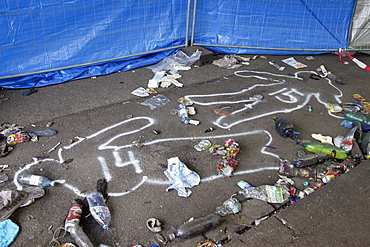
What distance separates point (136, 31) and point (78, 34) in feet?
3.62

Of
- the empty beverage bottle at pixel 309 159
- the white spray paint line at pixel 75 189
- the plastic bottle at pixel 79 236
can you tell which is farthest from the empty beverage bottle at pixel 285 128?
the plastic bottle at pixel 79 236

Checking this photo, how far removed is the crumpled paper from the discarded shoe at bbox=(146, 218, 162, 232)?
46 centimetres

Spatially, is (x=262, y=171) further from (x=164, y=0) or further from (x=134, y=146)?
(x=164, y=0)

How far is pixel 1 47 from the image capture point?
5160 millimetres

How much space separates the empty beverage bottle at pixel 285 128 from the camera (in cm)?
456

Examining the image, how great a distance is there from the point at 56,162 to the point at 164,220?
1.57 metres

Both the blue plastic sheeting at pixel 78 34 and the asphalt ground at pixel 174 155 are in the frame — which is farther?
the blue plastic sheeting at pixel 78 34

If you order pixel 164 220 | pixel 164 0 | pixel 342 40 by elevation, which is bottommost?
pixel 164 220

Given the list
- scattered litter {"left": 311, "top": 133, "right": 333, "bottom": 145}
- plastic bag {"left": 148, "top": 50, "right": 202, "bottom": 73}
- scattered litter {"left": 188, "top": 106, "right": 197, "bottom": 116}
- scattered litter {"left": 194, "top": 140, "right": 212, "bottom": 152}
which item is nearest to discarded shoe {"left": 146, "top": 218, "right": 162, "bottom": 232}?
scattered litter {"left": 194, "top": 140, "right": 212, "bottom": 152}

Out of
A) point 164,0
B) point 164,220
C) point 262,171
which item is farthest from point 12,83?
point 262,171

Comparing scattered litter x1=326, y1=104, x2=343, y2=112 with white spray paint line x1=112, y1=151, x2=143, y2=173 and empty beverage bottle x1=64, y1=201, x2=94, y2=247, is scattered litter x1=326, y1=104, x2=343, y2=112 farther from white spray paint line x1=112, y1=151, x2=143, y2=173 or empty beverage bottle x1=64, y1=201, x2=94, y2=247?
empty beverage bottle x1=64, y1=201, x2=94, y2=247

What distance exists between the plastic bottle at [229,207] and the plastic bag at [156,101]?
7.30 feet

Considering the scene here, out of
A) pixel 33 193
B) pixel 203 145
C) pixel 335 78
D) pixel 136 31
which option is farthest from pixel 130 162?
pixel 335 78

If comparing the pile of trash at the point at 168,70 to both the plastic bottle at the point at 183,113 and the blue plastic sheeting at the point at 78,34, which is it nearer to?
the blue plastic sheeting at the point at 78,34
